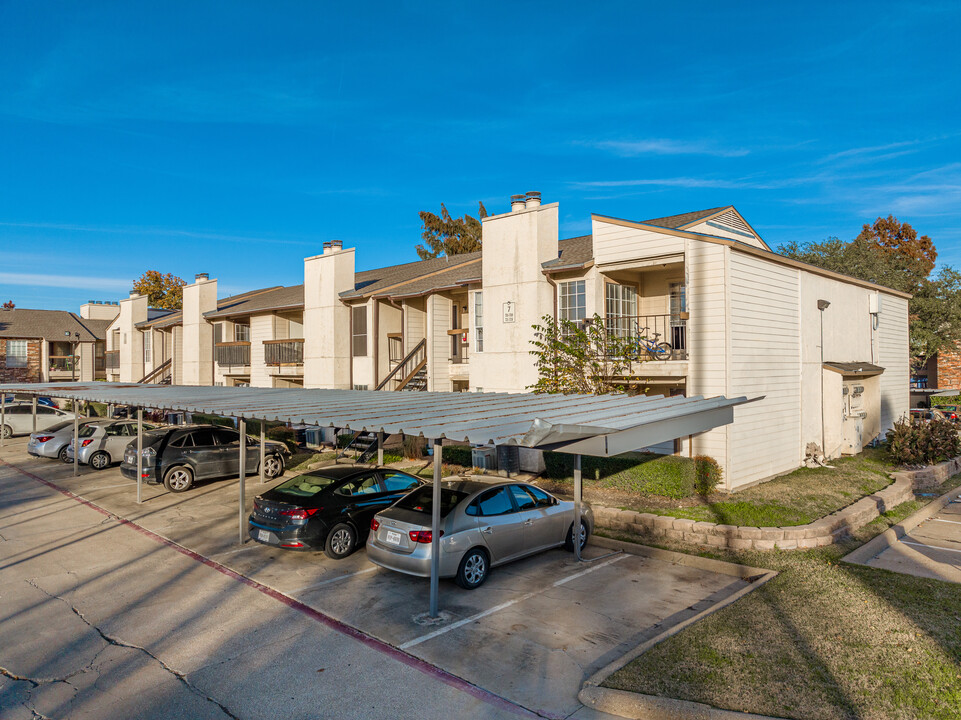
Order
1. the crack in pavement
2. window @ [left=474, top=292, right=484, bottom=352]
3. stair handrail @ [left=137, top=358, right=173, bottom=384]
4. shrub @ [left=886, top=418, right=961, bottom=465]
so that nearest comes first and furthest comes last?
the crack in pavement, shrub @ [left=886, top=418, right=961, bottom=465], window @ [left=474, top=292, right=484, bottom=352], stair handrail @ [left=137, top=358, right=173, bottom=384]

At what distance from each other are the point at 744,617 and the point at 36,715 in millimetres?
7462

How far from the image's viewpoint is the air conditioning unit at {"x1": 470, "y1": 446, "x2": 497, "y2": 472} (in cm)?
1806

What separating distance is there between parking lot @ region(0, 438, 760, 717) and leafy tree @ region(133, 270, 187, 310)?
63095mm

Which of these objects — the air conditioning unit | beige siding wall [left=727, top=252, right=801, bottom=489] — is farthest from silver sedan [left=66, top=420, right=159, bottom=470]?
beige siding wall [left=727, top=252, right=801, bottom=489]

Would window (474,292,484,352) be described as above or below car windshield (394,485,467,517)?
above

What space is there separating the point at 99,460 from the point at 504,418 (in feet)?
55.7

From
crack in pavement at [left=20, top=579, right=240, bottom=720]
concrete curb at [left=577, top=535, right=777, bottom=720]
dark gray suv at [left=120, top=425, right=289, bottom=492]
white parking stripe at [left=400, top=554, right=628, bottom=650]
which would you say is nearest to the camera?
concrete curb at [left=577, top=535, right=777, bottom=720]

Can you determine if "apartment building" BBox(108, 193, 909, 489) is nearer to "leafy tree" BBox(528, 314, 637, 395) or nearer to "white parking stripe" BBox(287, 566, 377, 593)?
"leafy tree" BBox(528, 314, 637, 395)

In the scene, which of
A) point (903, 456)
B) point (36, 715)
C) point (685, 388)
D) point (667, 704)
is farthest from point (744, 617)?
point (903, 456)

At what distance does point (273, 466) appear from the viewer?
1866 centimetres

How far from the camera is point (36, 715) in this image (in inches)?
223

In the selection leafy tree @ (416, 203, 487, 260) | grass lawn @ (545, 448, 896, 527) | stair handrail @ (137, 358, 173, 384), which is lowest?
grass lawn @ (545, 448, 896, 527)

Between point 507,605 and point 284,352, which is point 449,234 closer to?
point 284,352

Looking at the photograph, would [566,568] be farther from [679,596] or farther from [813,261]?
[813,261]
